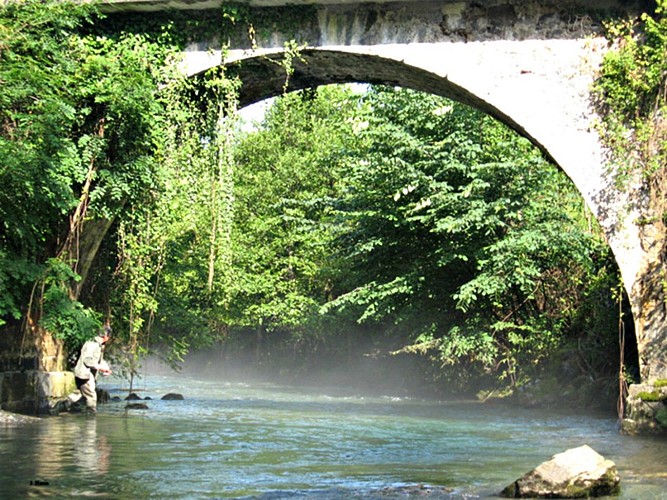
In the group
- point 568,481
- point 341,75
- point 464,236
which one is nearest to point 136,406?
point 341,75

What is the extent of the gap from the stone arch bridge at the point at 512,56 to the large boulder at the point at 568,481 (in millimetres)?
3807

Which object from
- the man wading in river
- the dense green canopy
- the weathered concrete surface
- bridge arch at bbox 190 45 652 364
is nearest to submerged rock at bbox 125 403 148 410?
the dense green canopy

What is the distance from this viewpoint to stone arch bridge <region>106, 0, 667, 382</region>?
31.2 feet

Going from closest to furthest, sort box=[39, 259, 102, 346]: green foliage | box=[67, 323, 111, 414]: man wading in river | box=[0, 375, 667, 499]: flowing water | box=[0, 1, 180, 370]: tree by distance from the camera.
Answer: box=[0, 375, 667, 499]: flowing water < box=[0, 1, 180, 370]: tree < box=[39, 259, 102, 346]: green foliage < box=[67, 323, 111, 414]: man wading in river

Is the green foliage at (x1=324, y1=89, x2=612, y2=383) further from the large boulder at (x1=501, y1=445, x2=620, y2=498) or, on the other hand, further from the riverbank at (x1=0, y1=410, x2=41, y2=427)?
the large boulder at (x1=501, y1=445, x2=620, y2=498)

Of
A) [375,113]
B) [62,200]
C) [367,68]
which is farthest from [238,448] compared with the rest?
[375,113]

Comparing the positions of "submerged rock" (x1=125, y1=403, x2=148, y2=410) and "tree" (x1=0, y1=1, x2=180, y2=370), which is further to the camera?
"submerged rock" (x1=125, y1=403, x2=148, y2=410)

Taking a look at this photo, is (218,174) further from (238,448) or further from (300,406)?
(300,406)

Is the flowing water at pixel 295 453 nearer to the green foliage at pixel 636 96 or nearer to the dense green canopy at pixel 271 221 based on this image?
the dense green canopy at pixel 271 221

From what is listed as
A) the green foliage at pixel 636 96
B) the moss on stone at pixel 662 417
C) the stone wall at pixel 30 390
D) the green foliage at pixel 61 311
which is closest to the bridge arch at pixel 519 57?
the green foliage at pixel 636 96

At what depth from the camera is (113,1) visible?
10102 mm

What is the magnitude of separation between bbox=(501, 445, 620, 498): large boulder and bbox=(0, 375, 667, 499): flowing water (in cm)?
14

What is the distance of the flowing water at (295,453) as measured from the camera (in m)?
5.95

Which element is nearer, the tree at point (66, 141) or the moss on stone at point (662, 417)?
the moss on stone at point (662, 417)
